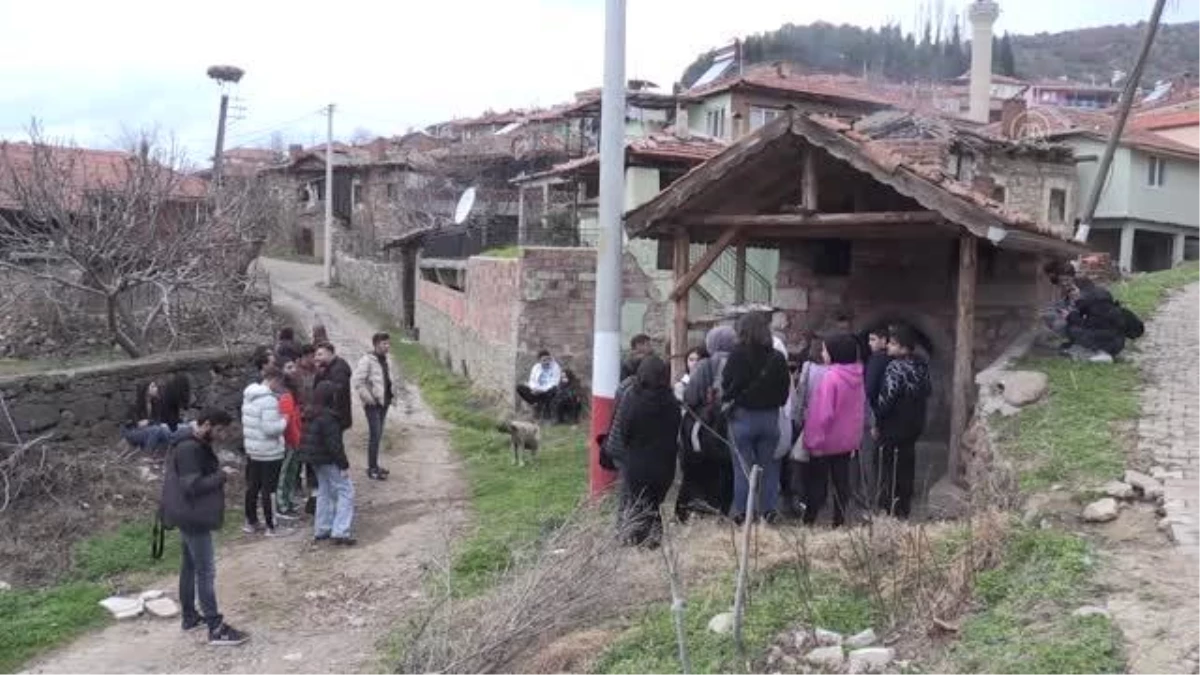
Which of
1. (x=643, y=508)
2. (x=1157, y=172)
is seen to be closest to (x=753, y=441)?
(x=643, y=508)

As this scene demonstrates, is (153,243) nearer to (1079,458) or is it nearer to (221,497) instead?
(221,497)

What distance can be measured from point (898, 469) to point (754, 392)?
1.62m

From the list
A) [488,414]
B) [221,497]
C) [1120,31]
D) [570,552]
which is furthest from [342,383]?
[1120,31]

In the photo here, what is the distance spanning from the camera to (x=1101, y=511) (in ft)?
19.3

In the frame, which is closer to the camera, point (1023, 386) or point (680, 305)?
point (1023, 386)

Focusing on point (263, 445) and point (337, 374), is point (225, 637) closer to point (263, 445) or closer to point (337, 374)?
point (263, 445)

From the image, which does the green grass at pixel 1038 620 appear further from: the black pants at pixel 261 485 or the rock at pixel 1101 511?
the black pants at pixel 261 485

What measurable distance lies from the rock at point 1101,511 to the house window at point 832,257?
611cm

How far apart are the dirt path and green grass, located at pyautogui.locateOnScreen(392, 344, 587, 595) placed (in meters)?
0.29

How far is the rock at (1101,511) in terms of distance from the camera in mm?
5848

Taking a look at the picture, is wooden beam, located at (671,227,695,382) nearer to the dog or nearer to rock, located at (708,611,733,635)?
the dog

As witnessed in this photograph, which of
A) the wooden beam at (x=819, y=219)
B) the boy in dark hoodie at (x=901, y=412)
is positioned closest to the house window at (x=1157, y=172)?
the wooden beam at (x=819, y=219)

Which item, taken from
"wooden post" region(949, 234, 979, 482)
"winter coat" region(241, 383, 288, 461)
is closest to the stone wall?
"winter coat" region(241, 383, 288, 461)

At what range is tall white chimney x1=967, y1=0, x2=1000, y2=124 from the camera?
3167 centimetres
